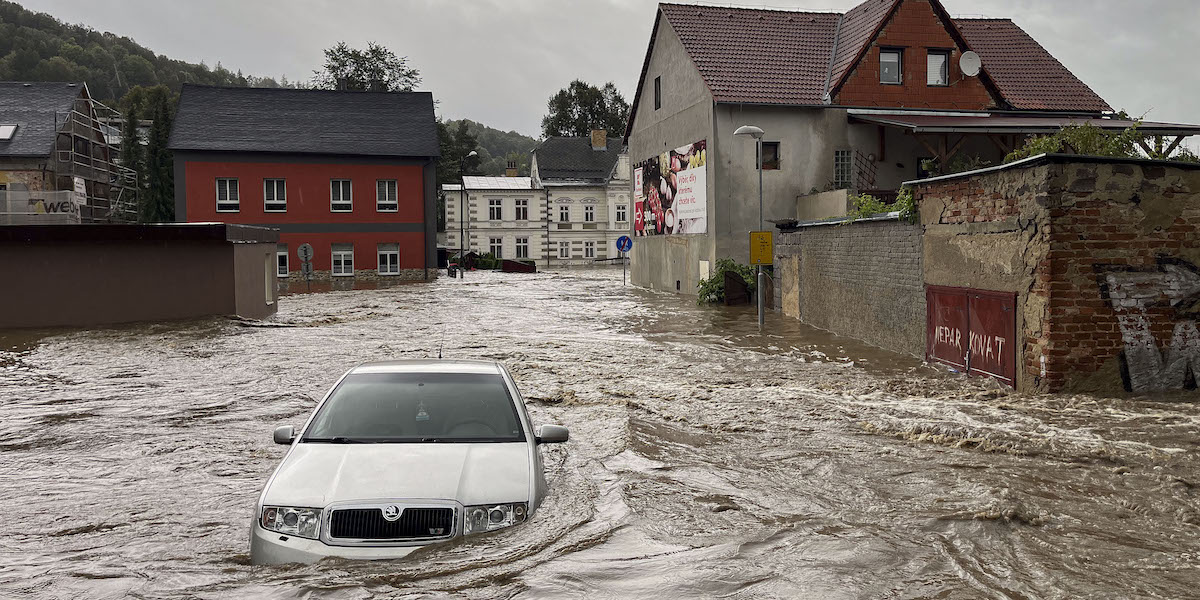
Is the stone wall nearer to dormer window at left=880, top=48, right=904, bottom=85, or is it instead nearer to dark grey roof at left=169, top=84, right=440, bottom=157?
dormer window at left=880, top=48, right=904, bottom=85

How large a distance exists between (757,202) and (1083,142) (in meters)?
18.7

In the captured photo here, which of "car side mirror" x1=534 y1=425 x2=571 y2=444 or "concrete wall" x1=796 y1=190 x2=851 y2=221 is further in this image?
"concrete wall" x1=796 y1=190 x2=851 y2=221

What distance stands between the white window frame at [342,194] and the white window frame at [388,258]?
246 cm

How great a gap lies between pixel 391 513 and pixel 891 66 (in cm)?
3199

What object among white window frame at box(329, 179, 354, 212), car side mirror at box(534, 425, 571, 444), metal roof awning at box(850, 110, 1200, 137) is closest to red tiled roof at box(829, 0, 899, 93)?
metal roof awning at box(850, 110, 1200, 137)

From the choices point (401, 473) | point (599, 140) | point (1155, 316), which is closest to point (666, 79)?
point (1155, 316)

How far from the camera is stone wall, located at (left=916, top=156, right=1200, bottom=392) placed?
12500 millimetres

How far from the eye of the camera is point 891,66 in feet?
112

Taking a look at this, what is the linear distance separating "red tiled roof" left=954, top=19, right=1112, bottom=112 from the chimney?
44.5 m

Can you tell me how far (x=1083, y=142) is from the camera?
14.5 metres

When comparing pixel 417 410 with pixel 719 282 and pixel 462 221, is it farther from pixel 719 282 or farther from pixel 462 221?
pixel 462 221

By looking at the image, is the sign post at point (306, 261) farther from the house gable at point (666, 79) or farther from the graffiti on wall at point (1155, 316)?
the graffiti on wall at point (1155, 316)

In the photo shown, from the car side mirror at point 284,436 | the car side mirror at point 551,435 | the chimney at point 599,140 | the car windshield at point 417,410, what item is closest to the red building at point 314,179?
the chimney at point 599,140

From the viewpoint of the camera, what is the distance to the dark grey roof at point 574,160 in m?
80.1
